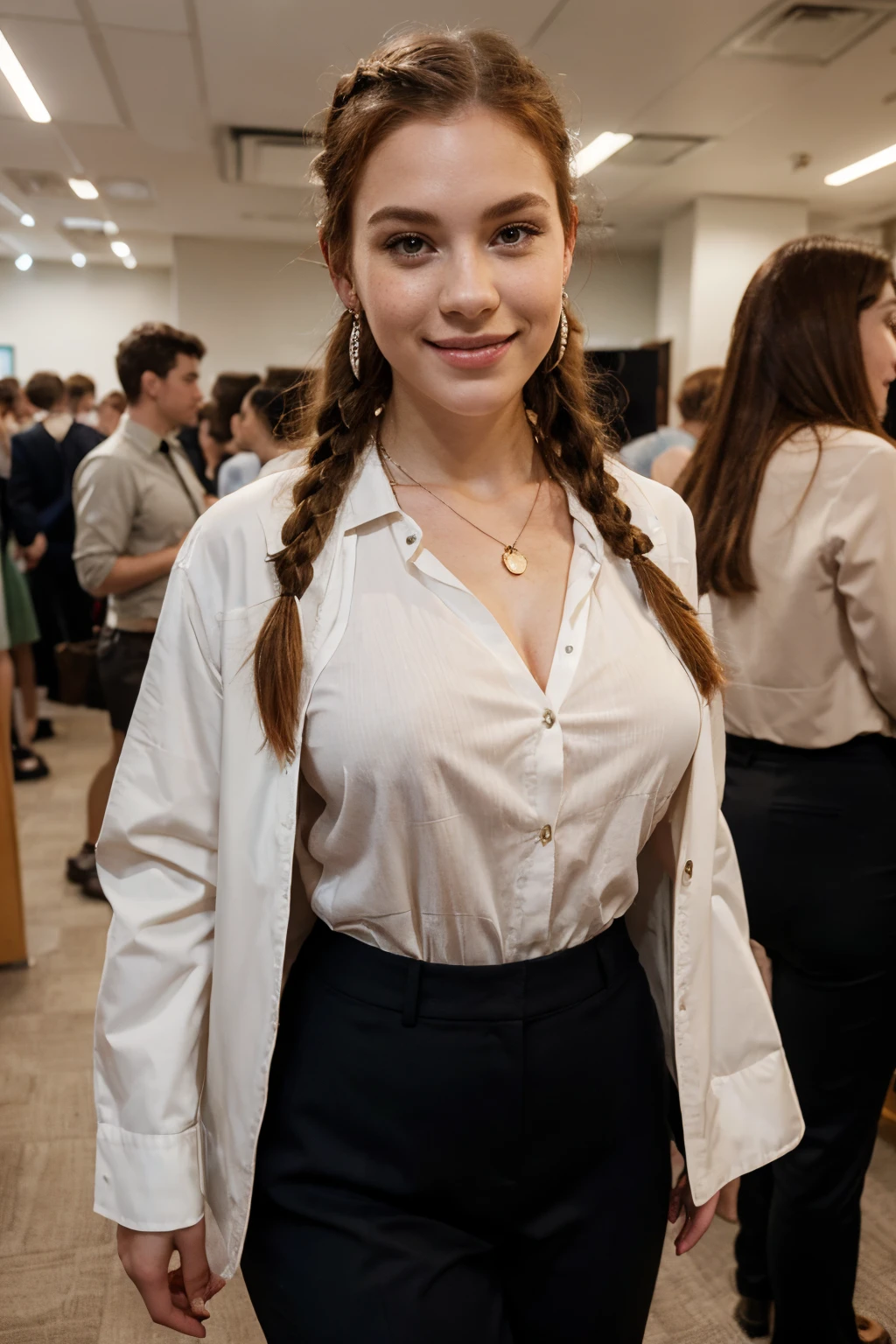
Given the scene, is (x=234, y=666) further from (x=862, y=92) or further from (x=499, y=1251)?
(x=862, y=92)

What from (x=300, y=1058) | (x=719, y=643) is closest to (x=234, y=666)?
(x=300, y=1058)

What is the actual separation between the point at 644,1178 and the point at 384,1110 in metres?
0.30

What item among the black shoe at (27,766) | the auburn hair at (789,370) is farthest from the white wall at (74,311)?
the auburn hair at (789,370)

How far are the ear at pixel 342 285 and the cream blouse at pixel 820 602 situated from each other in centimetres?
83

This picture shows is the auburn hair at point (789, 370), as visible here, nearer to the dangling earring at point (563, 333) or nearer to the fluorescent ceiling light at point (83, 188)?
the dangling earring at point (563, 333)

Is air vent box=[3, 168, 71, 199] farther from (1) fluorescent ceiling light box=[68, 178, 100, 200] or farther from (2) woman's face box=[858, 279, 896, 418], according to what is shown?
(2) woman's face box=[858, 279, 896, 418]

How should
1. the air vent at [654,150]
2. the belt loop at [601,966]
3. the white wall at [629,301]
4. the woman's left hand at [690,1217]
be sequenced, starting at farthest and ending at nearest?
the white wall at [629,301], the air vent at [654,150], the woman's left hand at [690,1217], the belt loop at [601,966]

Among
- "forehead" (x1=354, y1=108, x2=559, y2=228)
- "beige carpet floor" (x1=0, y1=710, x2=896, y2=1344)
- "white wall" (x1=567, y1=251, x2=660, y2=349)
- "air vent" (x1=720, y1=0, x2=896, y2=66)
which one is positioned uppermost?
"air vent" (x1=720, y1=0, x2=896, y2=66)

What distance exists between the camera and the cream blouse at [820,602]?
5.34 feet

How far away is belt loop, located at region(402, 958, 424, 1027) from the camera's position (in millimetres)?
1020

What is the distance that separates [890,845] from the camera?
1.71 metres

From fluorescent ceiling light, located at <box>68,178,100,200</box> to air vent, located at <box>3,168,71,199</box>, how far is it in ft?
0.16

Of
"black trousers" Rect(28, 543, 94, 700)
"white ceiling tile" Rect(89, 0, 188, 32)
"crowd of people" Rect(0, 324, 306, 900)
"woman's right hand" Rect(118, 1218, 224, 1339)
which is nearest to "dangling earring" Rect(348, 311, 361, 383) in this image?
"woman's right hand" Rect(118, 1218, 224, 1339)

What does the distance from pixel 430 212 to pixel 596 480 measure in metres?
0.36
